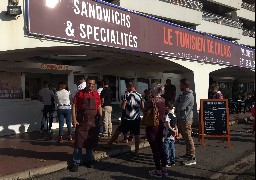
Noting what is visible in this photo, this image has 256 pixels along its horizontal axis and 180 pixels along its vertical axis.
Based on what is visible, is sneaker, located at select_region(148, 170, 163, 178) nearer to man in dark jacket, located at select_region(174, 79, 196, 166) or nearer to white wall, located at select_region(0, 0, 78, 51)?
→ man in dark jacket, located at select_region(174, 79, 196, 166)

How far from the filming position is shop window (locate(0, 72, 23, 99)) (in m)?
11.0

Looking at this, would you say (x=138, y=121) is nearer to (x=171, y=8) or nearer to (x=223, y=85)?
(x=171, y=8)

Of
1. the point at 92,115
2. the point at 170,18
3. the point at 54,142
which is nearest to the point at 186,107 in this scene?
the point at 92,115

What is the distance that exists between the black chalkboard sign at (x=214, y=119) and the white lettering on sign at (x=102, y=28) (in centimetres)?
295

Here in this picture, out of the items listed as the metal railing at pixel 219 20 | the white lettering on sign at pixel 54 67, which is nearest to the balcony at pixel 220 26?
the metal railing at pixel 219 20

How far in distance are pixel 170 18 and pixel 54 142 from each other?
1832 centimetres

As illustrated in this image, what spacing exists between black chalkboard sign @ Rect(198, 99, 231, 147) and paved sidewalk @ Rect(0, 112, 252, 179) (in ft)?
5.90

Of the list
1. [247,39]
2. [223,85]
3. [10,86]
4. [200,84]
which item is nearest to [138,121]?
[10,86]

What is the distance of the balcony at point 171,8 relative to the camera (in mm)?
21228

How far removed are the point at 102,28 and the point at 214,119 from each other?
13.4 ft

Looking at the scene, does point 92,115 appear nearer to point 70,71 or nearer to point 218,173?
point 218,173

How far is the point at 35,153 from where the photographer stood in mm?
7910

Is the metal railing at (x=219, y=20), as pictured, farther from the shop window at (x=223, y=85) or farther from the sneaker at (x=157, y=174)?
the sneaker at (x=157, y=174)

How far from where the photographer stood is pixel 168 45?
12.2 meters
